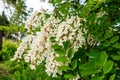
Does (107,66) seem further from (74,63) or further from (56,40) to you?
(56,40)

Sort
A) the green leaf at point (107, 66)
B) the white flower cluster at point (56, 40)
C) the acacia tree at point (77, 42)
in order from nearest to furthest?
the green leaf at point (107, 66) < the acacia tree at point (77, 42) < the white flower cluster at point (56, 40)

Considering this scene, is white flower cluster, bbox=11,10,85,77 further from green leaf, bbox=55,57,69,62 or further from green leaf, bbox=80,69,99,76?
green leaf, bbox=80,69,99,76

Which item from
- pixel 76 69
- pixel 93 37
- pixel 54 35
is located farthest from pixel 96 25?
pixel 76 69

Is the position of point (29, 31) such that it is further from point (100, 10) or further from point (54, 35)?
point (100, 10)

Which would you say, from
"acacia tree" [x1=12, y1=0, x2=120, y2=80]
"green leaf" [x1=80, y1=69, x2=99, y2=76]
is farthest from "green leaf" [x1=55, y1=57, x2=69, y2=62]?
"green leaf" [x1=80, y1=69, x2=99, y2=76]

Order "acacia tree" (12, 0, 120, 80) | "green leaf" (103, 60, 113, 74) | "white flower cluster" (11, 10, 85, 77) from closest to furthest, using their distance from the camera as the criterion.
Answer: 1. "green leaf" (103, 60, 113, 74)
2. "acacia tree" (12, 0, 120, 80)
3. "white flower cluster" (11, 10, 85, 77)

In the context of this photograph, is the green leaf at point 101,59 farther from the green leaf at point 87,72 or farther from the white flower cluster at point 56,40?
the white flower cluster at point 56,40

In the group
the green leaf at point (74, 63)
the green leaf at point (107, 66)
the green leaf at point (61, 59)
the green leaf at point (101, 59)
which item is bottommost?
the green leaf at point (74, 63)

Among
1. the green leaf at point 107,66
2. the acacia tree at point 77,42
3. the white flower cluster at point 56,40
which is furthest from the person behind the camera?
the white flower cluster at point 56,40

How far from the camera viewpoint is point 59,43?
1802 millimetres

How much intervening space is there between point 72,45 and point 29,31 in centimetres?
58

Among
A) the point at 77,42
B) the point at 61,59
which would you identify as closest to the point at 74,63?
the point at 61,59

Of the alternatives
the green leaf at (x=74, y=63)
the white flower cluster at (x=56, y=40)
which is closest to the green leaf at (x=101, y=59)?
the green leaf at (x=74, y=63)

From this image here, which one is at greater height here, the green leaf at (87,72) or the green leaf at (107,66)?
the green leaf at (107,66)
